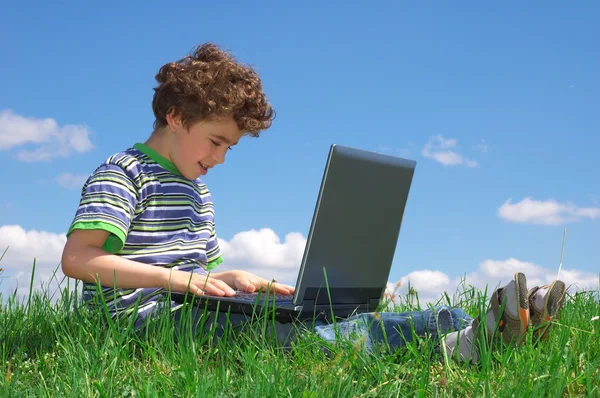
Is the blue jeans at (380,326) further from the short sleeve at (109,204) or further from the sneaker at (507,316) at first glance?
the short sleeve at (109,204)

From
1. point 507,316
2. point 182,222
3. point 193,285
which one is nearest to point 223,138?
point 182,222

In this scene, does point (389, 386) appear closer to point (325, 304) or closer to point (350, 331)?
point (350, 331)

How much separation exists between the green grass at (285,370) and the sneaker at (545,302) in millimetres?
111

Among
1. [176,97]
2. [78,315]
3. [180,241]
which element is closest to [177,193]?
[180,241]

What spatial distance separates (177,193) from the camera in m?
4.21

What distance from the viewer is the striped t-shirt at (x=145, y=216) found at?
3748mm

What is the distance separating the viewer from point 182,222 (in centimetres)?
422

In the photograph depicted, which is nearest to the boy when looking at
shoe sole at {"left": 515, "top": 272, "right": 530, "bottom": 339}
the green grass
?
shoe sole at {"left": 515, "top": 272, "right": 530, "bottom": 339}

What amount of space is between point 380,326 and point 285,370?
799 mm

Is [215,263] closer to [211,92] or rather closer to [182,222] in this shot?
[182,222]

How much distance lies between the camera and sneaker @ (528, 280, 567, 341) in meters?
3.20

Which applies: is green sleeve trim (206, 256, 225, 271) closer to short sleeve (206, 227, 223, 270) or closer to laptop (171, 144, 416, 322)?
short sleeve (206, 227, 223, 270)

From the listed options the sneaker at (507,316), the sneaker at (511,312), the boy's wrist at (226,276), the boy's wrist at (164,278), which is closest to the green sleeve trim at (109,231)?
the boy's wrist at (164,278)

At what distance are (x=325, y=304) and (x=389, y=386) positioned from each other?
0.82 metres
